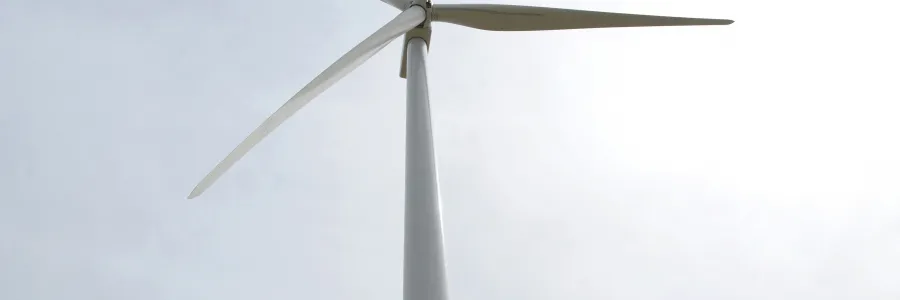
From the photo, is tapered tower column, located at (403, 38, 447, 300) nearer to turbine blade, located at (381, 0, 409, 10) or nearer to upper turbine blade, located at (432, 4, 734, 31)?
upper turbine blade, located at (432, 4, 734, 31)

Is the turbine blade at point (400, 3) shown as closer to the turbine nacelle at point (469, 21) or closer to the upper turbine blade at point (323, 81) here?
the turbine nacelle at point (469, 21)

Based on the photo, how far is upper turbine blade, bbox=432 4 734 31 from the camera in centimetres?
1517

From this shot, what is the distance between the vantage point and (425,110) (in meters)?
11.4

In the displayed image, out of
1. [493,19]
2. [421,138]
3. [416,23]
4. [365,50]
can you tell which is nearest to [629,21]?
[493,19]

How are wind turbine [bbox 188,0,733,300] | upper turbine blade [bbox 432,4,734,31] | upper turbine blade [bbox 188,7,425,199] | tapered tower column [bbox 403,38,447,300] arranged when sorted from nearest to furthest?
tapered tower column [bbox 403,38,447,300] → wind turbine [bbox 188,0,733,300] → upper turbine blade [bbox 188,7,425,199] → upper turbine blade [bbox 432,4,734,31]

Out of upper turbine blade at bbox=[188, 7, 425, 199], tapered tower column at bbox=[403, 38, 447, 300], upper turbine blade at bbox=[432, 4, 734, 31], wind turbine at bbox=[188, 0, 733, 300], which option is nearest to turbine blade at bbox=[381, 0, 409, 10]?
wind turbine at bbox=[188, 0, 733, 300]

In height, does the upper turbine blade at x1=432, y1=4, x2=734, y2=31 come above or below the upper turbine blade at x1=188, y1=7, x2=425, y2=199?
above

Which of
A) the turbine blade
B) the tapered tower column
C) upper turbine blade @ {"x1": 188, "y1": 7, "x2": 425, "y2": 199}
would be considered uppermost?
the turbine blade

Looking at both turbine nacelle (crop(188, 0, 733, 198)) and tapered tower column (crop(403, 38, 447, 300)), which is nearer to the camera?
tapered tower column (crop(403, 38, 447, 300))

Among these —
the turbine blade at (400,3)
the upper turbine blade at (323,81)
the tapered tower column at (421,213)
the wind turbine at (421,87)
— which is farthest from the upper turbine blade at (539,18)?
the tapered tower column at (421,213)

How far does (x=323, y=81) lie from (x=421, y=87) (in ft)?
6.80

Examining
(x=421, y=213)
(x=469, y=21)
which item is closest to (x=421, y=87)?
(x=421, y=213)

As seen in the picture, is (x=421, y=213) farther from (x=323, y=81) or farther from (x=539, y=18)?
(x=539, y=18)

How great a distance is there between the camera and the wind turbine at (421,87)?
8695 mm
